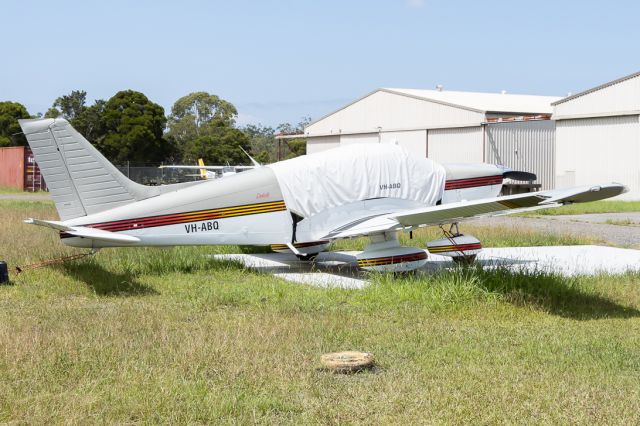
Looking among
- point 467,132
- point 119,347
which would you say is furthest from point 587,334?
point 467,132

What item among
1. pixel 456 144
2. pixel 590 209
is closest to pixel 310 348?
pixel 590 209

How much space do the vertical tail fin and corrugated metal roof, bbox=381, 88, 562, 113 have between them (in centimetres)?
3426

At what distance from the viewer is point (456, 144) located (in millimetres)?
44844

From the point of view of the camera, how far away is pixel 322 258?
51.0ft

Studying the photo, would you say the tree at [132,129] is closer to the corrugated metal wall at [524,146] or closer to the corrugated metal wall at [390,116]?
the corrugated metal wall at [390,116]

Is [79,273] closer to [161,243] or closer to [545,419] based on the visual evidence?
[161,243]

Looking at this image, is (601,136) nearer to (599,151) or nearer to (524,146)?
(599,151)

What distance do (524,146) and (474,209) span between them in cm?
3423

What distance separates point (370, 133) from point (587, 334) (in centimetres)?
4334

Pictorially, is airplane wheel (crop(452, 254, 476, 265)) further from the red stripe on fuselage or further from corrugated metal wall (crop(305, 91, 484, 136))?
corrugated metal wall (crop(305, 91, 484, 136))

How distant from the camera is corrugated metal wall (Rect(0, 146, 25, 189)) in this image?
55.4 metres

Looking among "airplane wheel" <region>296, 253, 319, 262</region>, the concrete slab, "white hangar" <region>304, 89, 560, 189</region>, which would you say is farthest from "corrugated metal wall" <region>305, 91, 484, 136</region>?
"airplane wheel" <region>296, 253, 319, 262</region>

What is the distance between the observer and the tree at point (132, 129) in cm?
6738

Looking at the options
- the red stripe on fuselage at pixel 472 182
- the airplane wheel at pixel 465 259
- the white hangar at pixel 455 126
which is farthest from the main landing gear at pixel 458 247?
the white hangar at pixel 455 126
